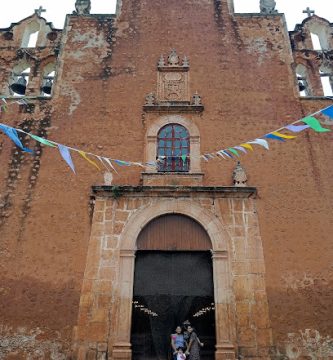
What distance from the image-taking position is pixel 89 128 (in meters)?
11.1

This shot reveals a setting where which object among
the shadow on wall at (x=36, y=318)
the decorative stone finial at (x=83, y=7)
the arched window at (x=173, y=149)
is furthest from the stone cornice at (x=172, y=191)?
the decorative stone finial at (x=83, y=7)

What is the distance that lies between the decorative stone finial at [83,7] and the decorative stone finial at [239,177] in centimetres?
707

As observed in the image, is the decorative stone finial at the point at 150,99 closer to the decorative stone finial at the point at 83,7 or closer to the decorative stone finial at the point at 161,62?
the decorative stone finial at the point at 161,62

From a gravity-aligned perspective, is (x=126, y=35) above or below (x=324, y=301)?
above

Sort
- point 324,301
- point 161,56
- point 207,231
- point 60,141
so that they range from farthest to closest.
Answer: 1. point 161,56
2. point 60,141
3. point 207,231
4. point 324,301

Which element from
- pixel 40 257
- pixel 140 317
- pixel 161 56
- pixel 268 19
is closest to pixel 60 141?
pixel 40 257

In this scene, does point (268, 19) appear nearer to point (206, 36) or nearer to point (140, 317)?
point (206, 36)

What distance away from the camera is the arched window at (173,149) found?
10.6 metres

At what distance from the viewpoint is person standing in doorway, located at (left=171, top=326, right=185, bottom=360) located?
8123 millimetres

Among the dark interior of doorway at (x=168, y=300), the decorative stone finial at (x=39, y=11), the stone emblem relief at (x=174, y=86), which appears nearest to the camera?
the dark interior of doorway at (x=168, y=300)

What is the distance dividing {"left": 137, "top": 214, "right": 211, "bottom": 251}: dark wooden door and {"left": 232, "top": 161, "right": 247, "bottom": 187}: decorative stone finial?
1379mm

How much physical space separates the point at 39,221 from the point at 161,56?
18.8ft

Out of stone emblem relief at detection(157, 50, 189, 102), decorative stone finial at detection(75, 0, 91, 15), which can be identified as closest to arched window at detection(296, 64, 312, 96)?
stone emblem relief at detection(157, 50, 189, 102)

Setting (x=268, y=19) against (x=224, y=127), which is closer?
(x=224, y=127)
